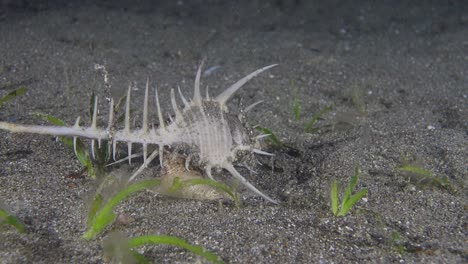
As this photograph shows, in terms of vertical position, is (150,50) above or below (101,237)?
above

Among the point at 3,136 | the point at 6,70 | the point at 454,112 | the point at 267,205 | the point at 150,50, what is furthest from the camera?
the point at 150,50

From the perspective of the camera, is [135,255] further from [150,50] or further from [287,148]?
[150,50]

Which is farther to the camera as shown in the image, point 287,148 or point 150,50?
point 150,50

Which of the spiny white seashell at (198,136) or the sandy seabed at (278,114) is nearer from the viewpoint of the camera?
the sandy seabed at (278,114)

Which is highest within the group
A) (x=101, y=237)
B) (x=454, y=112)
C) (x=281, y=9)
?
(x=281, y=9)

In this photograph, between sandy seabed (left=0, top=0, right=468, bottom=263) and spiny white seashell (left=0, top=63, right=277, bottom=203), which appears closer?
sandy seabed (left=0, top=0, right=468, bottom=263)

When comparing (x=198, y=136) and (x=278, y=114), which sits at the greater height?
(x=198, y=136)

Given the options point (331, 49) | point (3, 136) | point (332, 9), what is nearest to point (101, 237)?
point (3, 136)

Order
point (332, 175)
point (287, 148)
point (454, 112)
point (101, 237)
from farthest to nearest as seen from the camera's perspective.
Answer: point (454, 112) → point (287, 148) → point (332, 175) → point (101, 237)

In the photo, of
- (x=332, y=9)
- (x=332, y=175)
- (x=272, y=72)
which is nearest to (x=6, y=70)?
(x=272, y=72)

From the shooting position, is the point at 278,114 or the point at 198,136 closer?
the point at 198,136
